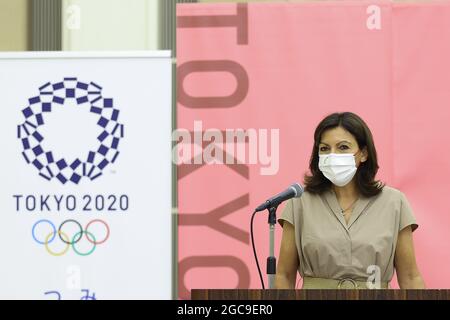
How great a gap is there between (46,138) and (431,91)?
6.36 ft

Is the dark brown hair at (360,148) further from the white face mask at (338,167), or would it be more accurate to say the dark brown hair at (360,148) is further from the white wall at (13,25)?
the white wall at (13,25)

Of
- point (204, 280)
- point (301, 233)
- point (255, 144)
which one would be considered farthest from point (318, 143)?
point (204, 280)

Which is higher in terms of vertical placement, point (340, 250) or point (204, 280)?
point (340, 250)

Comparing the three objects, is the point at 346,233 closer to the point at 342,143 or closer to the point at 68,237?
the point at 342,143

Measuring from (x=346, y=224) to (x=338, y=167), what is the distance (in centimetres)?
20

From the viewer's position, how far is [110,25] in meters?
4.22

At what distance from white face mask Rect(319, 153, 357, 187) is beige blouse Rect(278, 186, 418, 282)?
60 millimetres

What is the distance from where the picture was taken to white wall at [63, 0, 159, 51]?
4.20 m

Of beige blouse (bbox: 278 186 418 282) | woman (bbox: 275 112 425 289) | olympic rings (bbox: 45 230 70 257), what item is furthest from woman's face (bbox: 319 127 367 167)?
olympic rings (bbox: 45 230 70 257)

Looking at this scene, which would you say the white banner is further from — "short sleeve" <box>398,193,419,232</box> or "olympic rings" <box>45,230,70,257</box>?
"short sleeve" <box>398,193,419,232</box>

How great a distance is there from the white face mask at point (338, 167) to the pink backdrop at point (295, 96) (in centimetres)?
132

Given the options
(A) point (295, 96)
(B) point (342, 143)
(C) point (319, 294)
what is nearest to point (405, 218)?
(B) point (342, 143)
